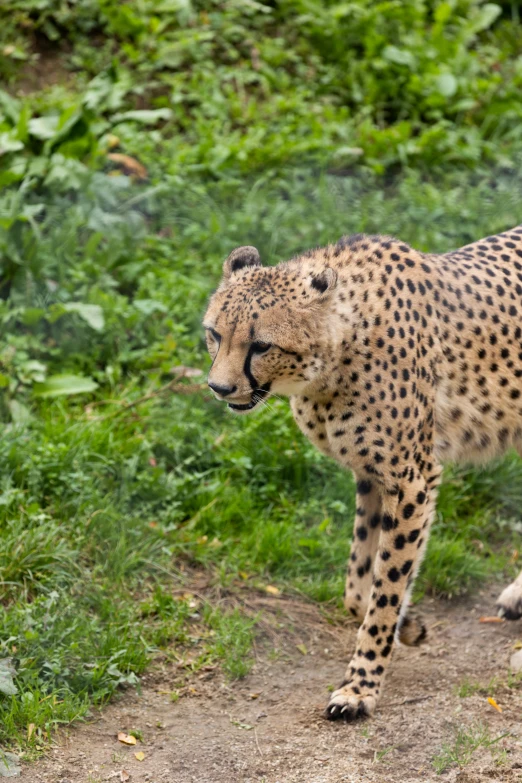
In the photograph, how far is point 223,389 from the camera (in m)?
4.05

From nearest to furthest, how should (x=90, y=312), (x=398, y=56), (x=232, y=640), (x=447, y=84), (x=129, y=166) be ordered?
(x=232, y=640) → (x=90, y=312) → (x=129, y=166) → (x=447, y=84) → (x=398, y=56)

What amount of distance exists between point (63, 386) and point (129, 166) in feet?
7.36

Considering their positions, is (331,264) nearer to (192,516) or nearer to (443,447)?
(443,447)

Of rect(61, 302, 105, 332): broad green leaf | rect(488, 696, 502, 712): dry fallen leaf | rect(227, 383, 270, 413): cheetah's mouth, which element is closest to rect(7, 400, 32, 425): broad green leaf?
rect(61, 302, 105, 332): broad green leaf

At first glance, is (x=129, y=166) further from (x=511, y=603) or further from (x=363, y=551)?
(x=511, y=603)

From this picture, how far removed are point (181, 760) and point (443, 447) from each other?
170 centimetres

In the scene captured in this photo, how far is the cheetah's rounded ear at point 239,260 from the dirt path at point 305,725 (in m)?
1.67

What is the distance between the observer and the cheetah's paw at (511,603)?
16.9 feet

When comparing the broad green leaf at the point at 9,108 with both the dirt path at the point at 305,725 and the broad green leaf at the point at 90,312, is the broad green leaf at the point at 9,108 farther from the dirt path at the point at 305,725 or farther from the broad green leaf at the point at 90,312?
the dirt path at the point at 305,725

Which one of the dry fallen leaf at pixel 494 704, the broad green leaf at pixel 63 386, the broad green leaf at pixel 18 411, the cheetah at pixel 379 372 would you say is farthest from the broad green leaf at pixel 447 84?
the dry fallen leaf at pixel 494 704

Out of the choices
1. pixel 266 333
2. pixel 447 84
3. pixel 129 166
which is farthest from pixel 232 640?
pixel 447 84

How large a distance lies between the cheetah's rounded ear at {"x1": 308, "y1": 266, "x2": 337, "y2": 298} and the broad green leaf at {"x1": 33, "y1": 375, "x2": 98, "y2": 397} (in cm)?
196

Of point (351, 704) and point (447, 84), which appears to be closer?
point (351, 704)

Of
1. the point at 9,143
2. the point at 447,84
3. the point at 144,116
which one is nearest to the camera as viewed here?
the point at 9,143
